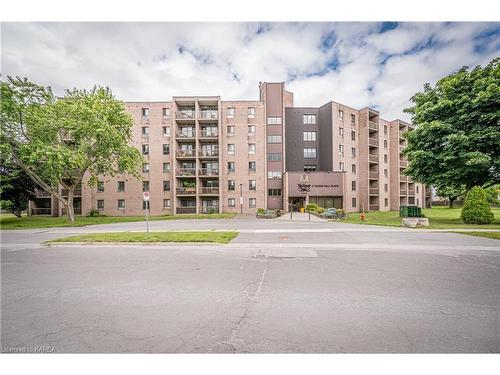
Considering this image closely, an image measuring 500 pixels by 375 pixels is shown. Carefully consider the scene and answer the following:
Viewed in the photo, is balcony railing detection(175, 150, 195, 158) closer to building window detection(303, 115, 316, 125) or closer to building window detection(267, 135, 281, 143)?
building window detection(267, 135, 281, 143)

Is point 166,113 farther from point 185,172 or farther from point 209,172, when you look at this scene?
point 209,172

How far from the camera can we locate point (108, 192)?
3209 centimetres

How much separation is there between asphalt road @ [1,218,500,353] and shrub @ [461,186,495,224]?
1025cm

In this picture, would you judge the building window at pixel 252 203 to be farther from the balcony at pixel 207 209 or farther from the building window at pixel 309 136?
the building window at pixel 309 136

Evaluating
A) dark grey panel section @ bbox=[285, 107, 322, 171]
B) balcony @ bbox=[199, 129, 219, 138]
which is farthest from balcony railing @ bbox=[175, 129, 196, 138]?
dark grey panel section @ bbox=[285, 107, 322, 171]

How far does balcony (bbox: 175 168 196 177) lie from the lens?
31.5 m

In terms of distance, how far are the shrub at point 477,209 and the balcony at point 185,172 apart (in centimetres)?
2999

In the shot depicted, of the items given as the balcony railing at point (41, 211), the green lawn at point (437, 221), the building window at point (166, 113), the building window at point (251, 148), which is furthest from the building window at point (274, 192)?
the balcony railing at point (41, 211)

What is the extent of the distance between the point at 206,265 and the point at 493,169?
22.7 m

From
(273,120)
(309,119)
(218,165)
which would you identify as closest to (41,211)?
(218,165)

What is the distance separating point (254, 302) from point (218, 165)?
29.3 metres

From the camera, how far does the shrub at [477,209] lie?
15.6m

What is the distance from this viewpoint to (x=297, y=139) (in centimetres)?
3694

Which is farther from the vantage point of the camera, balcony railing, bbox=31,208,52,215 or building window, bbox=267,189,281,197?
building window, bbox=267,189,281,197
